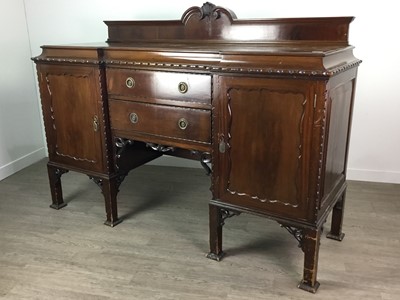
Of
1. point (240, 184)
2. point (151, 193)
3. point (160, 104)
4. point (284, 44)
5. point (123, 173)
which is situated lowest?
point (151, 193)

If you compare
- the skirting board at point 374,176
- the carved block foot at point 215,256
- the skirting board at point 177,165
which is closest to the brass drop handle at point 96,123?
the carved block foot at point 215,256

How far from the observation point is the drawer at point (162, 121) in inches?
70.7

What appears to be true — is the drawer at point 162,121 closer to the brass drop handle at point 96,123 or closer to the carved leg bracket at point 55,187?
the brass drop handle at point 96,123

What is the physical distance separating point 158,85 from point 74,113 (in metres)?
0.58

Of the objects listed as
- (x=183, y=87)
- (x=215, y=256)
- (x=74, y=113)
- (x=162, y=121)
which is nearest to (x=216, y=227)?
(x=215, y=256)

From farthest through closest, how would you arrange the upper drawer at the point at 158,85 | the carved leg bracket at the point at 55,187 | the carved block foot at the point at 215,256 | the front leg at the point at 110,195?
the carved leg bracket at the point at 55,187, the front leg at the point at 110,195, the carved block foot at the point at 215,256, the upper drawer at the point at 158,85

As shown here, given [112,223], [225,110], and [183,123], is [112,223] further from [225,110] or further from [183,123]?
[225,110]

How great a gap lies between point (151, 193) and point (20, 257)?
92cm

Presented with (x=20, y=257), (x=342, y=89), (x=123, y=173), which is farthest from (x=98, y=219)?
(x=342, y=89)

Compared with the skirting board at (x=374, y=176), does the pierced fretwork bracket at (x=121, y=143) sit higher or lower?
higher

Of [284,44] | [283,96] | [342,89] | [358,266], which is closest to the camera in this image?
[283,96]

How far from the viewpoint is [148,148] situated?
2.48m

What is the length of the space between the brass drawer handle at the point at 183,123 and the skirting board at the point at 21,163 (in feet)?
5.74

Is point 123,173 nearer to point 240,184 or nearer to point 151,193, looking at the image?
point 151,193
